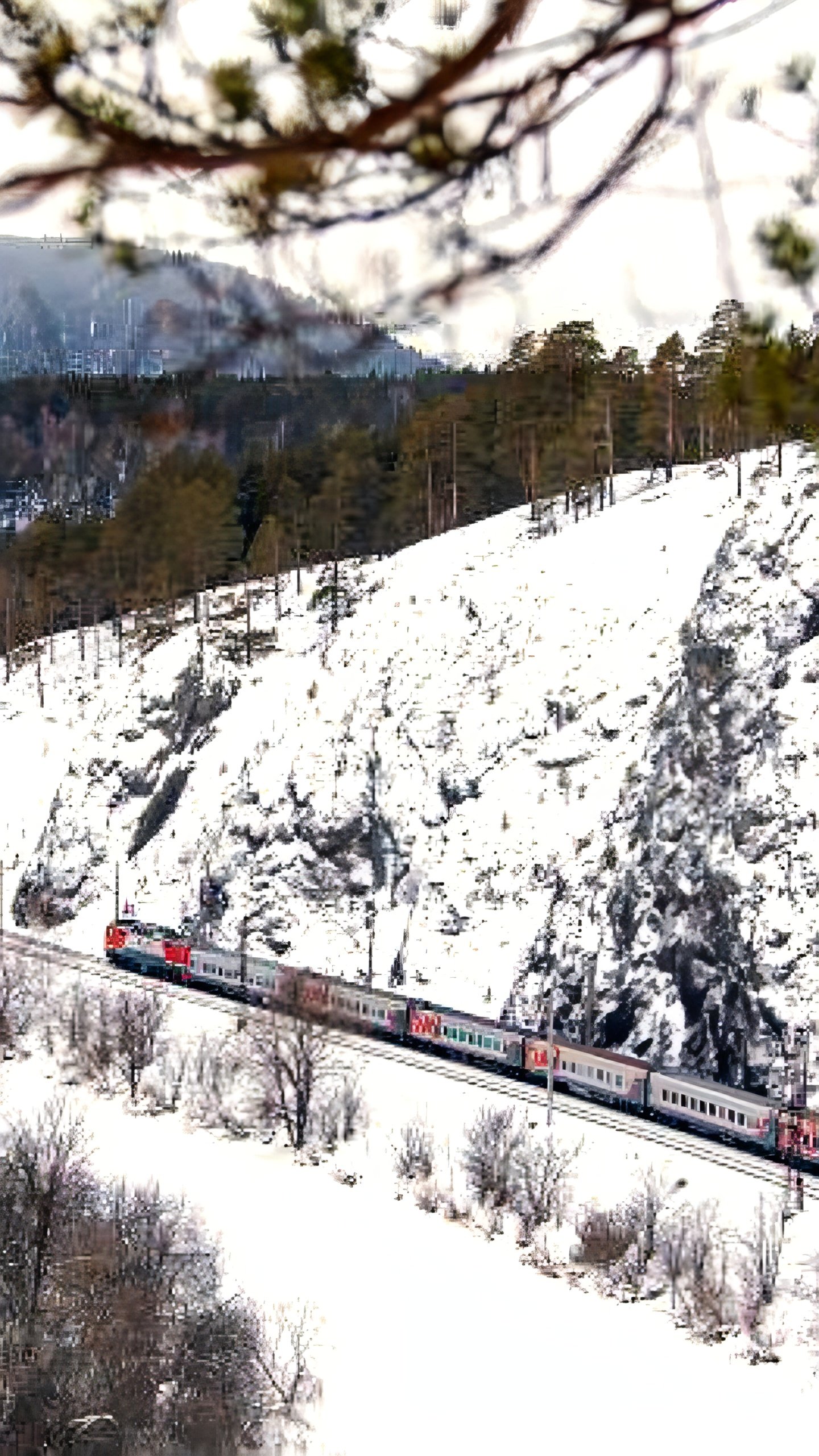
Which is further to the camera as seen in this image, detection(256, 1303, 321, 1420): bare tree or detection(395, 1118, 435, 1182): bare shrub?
detection(395, 1118, 435, 1182): bare shrub

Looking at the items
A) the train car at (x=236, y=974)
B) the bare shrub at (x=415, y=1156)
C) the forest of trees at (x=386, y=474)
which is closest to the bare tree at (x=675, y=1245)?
the bare shrub at (x=415, y=1156)

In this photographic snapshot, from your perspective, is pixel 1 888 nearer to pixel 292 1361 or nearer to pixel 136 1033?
pixel 136 1033

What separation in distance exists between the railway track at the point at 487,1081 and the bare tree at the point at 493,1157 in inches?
96.4

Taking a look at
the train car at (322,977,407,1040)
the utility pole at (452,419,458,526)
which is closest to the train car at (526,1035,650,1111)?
the train car at (322,977,407,1040)

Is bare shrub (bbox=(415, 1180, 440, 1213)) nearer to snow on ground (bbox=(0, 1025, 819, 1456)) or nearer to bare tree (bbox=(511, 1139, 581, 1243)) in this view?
snow on ground (bbox=(0, 1025, 819, 1456))

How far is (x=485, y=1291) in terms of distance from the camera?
87.5ft

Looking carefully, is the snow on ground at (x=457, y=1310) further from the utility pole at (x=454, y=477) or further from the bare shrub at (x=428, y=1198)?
the utility pole at (x=454, y=477)

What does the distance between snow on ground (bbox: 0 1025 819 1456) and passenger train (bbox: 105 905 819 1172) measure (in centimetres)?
118

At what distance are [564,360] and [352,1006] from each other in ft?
109

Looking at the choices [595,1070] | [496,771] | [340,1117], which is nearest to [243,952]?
[340,1117]

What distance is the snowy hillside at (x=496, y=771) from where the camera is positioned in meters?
37.6

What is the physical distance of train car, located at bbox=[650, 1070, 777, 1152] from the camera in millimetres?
30406

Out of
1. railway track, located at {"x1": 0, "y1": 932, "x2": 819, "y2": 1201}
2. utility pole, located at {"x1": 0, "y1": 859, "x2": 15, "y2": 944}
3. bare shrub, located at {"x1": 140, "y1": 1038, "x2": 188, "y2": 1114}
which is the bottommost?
bare shrub, located at {"x1": 140, "y1": 1038, "x2": 188, "y2": 1114}

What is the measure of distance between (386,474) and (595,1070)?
4170 centimetres
